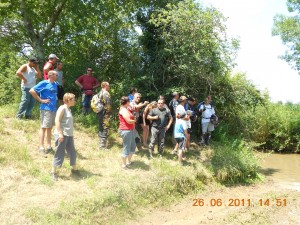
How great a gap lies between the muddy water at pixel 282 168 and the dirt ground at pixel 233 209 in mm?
2010

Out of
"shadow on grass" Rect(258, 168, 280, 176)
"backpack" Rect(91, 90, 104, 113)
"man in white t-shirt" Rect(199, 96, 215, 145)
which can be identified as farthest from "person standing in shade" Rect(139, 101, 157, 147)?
"shadow on grass" Rect(258, 168, 280, 176)

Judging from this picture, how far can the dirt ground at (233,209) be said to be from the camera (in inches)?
285

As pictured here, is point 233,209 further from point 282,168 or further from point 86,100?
point 282,168

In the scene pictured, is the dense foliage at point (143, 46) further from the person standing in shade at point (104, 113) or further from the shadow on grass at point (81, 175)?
the shadow on grass at point (81, 175)

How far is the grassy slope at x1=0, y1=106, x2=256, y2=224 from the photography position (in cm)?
625

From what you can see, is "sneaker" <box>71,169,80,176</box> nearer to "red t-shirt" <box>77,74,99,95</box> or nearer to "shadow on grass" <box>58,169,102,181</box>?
"shadow on grass" <box>58,169,102,181</box>

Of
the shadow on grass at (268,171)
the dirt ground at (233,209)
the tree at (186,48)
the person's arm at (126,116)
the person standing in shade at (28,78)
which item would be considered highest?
the tree at (186,48)

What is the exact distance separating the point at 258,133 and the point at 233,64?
8.29 meters

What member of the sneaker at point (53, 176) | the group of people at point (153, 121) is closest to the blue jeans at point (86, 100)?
the group of people at point (153, 121)

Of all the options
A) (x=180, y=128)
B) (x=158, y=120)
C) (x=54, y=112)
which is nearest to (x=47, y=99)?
(x=54, y=112)

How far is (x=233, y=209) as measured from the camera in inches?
318

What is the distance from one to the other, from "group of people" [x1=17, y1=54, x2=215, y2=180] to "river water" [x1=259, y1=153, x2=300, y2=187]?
3408 millimetres

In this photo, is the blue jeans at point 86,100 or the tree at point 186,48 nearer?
the tree at point 186,48

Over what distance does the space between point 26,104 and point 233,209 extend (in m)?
6.69
